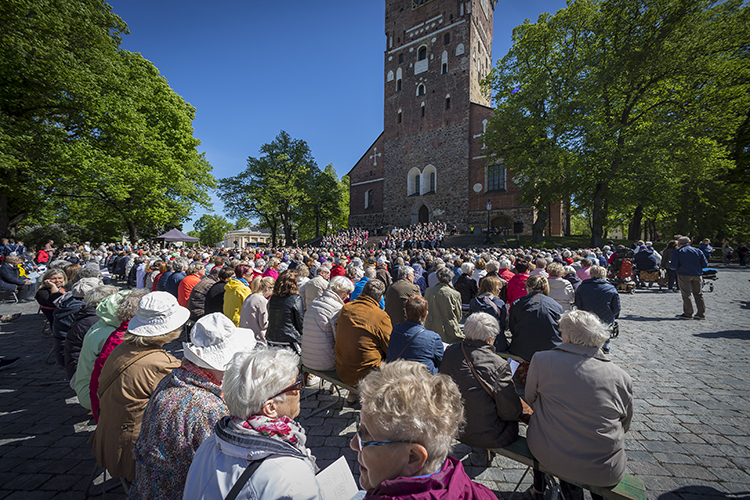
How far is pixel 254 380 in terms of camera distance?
136cm

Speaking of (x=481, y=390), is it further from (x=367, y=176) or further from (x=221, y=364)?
(x=367, y=176)

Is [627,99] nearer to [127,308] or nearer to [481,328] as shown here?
[481,328]

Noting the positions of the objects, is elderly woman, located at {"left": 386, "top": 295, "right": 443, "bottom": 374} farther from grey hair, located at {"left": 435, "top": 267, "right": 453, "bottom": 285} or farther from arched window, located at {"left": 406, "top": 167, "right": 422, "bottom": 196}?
arched window, located at {"left": 406, "top": 167, "right": 422, "bottom": 196}

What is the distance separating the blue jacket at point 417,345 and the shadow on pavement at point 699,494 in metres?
2.01

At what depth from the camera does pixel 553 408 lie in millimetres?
2195

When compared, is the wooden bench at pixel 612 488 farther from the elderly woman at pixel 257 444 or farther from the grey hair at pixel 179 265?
the grey hair at pixel 179 265

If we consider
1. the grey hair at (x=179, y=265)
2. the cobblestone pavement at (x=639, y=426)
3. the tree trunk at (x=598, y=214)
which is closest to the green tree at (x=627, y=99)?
the tree trunk at (x=598, y=214)

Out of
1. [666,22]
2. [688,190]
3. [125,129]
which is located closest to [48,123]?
[125,129]

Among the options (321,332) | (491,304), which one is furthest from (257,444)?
(491,304)

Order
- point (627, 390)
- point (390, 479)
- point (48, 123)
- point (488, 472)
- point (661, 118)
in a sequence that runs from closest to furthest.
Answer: point (390, 479) < point (627, 390) < point (488, 472) < point (48, 123) < point (661, 118)

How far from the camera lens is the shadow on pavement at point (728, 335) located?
6305mm

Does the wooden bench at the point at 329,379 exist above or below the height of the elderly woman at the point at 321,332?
below

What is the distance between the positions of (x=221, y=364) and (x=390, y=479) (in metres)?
1.21

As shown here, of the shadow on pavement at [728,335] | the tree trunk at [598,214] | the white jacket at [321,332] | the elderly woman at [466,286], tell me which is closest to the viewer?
the white jacket at [321,332]
